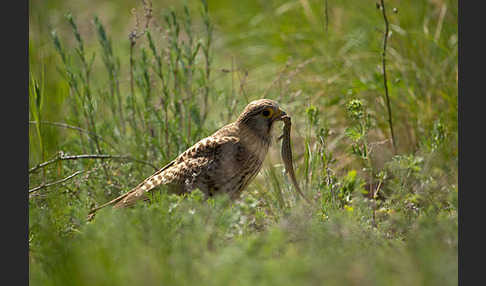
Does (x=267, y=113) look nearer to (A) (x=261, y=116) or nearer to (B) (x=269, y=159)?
(A) (x=261, y=116)

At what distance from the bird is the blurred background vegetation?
0.24 m

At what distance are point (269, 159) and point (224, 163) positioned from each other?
1.56 feet

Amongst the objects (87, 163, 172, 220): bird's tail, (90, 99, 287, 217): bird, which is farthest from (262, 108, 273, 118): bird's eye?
(87, 163, 172, 220): bird's tail

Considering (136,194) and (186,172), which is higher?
(186,172)

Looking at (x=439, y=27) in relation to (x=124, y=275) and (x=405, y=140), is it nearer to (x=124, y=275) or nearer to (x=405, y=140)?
(x=405, y=140)

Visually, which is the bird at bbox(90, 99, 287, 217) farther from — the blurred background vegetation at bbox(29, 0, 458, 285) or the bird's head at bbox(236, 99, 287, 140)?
the blurred background vegetation at bbox(29, 0, 458, 285)

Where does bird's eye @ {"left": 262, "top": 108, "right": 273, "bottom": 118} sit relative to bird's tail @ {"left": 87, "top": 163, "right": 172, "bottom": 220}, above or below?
above

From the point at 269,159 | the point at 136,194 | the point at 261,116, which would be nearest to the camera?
the point at 136,194

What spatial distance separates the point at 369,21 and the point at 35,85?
3631 mm

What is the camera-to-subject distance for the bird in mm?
3527

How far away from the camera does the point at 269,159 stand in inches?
154

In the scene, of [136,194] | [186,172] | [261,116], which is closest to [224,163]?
[186,172]

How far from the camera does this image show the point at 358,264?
85.4 inches

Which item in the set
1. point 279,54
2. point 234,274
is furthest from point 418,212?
point 279,54
